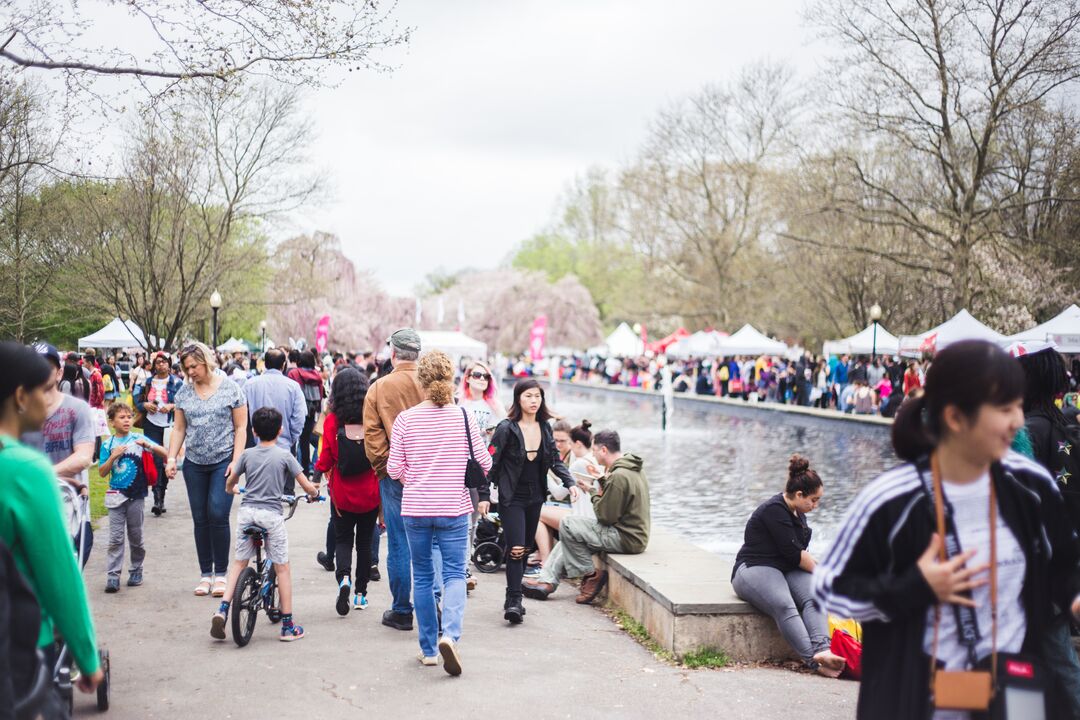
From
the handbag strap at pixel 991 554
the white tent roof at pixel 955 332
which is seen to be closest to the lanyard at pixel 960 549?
the handbag strap at pixel 991 554

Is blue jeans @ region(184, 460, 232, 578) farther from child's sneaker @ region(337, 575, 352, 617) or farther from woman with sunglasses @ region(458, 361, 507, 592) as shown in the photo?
woman with sunglasses @ region(458, 361, 507, 592)

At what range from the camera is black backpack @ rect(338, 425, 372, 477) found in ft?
24.9

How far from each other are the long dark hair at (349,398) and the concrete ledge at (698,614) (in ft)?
7.55

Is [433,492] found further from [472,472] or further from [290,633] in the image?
[290,633]

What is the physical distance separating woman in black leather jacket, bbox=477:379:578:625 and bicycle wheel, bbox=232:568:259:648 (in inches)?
61.7

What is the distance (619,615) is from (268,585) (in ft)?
8.50

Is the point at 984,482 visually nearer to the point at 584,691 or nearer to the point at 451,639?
the point at 584,691

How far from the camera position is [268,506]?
271 inches

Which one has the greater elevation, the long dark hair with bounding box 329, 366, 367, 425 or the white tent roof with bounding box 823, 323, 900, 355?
the white tent roof with bounding box 823, 323, 900, 355

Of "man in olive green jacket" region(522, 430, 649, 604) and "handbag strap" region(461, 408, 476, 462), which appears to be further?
"man in olive green jacket" region(522, 430, 649, 604)

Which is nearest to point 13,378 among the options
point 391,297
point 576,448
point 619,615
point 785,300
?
point 619,615

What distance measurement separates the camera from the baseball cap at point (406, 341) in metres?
7.30

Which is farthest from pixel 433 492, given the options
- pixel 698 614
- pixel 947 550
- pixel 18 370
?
pixel 947 550

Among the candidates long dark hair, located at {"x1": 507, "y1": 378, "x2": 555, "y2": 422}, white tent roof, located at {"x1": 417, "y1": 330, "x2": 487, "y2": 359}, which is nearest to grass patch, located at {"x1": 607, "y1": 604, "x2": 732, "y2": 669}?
long dark hair, located at {"x1": 507, "y1": 378, "x2": 555, "y2": 422}
